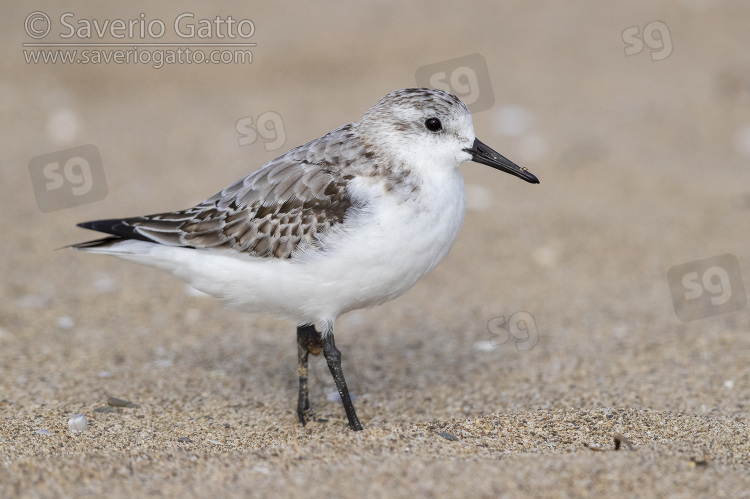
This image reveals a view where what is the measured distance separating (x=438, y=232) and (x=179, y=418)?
184 centimetres

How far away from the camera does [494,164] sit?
4.46 m

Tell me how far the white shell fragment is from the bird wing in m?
1.02

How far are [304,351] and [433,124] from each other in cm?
158

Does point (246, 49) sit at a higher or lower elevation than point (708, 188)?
higher

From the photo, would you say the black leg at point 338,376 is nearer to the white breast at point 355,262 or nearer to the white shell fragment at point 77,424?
the white breast at point 355,262

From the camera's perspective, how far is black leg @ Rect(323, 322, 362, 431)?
4.52 m

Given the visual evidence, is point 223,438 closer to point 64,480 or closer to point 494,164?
point 64,480

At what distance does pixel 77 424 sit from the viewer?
170 inches

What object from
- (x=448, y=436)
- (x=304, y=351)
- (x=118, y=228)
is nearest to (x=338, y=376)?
(x=304, y=351)

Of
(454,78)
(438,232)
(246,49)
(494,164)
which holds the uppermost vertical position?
(246,49)

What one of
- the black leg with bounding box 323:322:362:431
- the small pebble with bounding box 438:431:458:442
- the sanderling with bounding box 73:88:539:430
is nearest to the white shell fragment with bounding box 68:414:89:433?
the sanderling with bounding box 73:88:539:430

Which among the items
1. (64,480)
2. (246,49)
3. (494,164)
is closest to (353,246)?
(494,164)

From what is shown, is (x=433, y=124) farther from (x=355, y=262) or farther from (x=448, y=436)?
(x=448, y=436)

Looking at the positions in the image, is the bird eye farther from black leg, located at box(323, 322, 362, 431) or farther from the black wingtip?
the black wingtip
